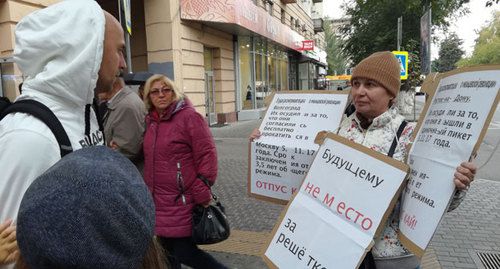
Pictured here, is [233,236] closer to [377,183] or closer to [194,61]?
[377,183]

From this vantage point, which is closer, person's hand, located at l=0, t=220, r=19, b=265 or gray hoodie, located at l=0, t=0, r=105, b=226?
person's hand, located at l=0, t=220, r=19, b=265

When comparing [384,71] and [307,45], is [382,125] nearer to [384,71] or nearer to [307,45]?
[384,71]

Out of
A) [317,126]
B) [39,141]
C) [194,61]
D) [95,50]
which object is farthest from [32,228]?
[194,61]

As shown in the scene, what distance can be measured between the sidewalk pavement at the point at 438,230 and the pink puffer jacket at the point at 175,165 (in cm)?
74

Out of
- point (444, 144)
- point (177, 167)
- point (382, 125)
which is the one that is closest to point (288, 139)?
point (382, 125)

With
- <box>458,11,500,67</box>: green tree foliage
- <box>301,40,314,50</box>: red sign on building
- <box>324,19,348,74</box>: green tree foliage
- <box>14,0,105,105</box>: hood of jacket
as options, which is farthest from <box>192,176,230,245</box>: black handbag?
<box>458,11,500,67</box>: green tree foliage

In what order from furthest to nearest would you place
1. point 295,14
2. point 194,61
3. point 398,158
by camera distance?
point 295,14 < point 194,61 < point 398,158

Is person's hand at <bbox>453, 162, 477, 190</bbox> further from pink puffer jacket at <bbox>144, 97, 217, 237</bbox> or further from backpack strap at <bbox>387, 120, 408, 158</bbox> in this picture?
pink puffer jacket at <bbox>144, 97, 217, 237</bbox>

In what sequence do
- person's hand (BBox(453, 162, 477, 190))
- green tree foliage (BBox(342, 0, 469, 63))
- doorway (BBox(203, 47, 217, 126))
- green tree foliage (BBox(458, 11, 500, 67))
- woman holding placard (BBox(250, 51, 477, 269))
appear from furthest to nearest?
green tree foliage (BBox(458, 11, 500, 67)), green tree foliage (BBox(342, 0, 469, 63)), doorway (BBox(203, 47, 217, 126)), woman holding placard (BBox(250, 51, 477, 269)), person's hand (BBox(453, 162, 477, 190))

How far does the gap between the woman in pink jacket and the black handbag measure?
0.05 metres

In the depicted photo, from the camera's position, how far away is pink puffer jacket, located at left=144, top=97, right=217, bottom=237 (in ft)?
10.1

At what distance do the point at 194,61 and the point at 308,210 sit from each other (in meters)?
12.4

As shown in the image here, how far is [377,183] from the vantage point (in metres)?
1.83

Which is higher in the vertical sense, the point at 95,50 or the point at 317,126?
the point at 95,50
